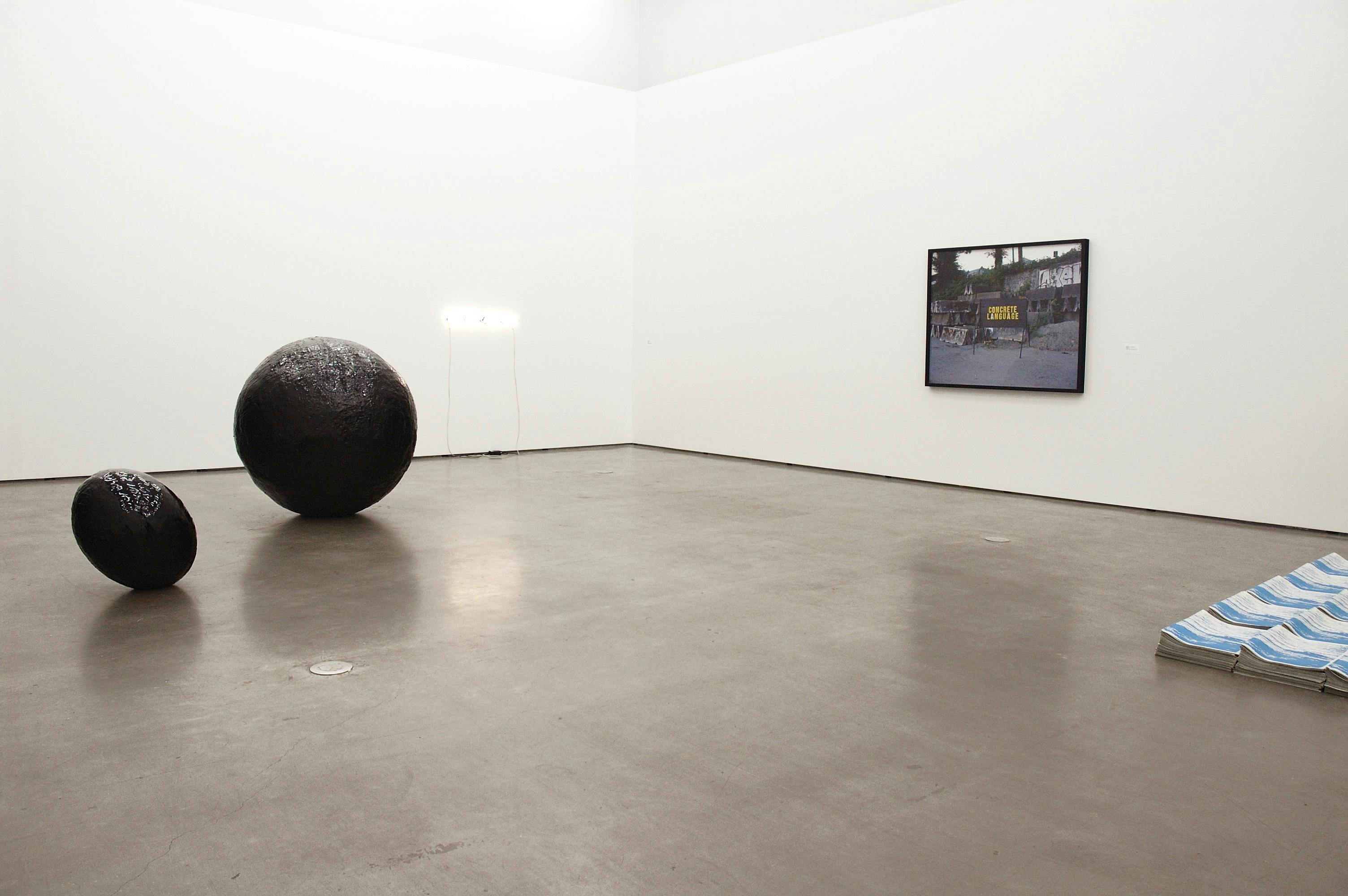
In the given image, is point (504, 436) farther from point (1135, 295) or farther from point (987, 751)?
point (987, 751)

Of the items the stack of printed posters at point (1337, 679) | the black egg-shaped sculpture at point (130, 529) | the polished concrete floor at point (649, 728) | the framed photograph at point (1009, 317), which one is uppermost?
the framed photograph at point (1009, 317)

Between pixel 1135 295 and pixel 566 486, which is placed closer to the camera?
pixel 1135 295

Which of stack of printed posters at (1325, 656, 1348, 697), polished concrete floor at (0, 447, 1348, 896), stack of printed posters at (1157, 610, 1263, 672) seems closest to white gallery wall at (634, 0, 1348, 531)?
polished concrete floor at (0, 447, 1348, 896)

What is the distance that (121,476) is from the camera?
537 cm

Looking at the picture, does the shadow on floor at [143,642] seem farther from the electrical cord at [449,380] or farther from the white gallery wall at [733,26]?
the white gallery wall at [733,26]

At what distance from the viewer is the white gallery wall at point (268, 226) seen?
9.48m

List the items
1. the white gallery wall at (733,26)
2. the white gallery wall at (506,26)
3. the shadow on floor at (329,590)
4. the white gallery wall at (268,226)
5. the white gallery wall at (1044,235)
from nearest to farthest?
the shadow on floor at (329,590) → the white gallery wall at (1044,235) → the white gallery wall at (268,226) → the white gallery wall at (733,26) → the white gallery wall at (506,26)

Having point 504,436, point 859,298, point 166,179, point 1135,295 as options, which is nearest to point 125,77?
point 166,179

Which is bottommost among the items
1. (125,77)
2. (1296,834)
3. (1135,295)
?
(1296,834)

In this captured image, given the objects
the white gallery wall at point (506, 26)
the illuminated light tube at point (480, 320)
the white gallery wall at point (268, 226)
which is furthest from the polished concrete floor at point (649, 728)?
the white gallery wall at point (506, 26)

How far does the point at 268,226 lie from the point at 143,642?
7072mm

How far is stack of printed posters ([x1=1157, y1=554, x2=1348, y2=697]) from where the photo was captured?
420 cm

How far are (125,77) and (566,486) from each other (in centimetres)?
574

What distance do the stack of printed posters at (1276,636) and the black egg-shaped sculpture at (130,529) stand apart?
487cm
